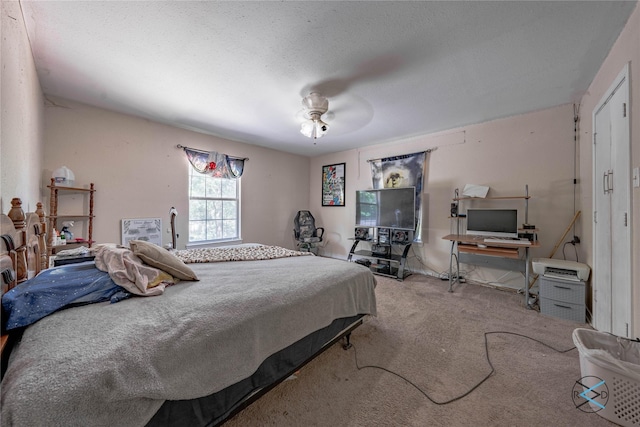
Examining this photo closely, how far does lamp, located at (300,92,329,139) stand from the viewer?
254cm

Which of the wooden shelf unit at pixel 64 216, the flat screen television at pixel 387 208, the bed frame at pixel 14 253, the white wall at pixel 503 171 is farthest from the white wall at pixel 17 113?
the white wall at pixel 503 171

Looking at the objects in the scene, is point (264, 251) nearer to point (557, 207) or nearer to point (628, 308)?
point (628, 308)

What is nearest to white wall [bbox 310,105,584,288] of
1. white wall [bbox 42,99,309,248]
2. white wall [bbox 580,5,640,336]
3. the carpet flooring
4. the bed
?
white wall [bbox 580,5,640,336]

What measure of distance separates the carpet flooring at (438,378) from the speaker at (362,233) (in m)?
2.07

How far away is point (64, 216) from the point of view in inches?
108

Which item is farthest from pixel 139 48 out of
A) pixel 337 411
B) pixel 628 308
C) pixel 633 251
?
pixel 628 308

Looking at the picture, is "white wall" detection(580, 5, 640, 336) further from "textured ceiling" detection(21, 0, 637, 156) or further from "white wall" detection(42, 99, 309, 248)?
"white wall" detection(42, 99, 309, 248)

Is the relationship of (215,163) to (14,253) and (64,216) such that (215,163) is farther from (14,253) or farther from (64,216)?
(14,253)

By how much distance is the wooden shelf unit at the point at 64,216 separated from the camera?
259 centimetres

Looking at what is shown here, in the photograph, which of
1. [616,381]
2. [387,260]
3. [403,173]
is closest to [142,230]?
[387,260]

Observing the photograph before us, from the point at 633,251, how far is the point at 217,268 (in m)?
3.02

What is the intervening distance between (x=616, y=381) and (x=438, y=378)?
90cm

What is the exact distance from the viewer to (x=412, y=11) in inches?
61.5

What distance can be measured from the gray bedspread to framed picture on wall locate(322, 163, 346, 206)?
3662 millimetres
